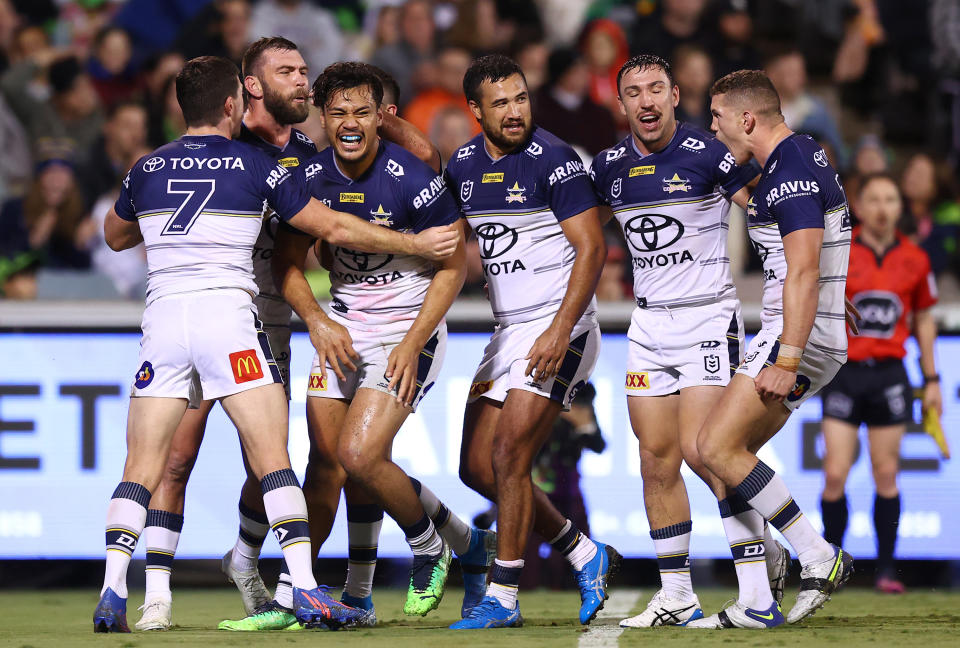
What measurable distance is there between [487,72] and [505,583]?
253cm

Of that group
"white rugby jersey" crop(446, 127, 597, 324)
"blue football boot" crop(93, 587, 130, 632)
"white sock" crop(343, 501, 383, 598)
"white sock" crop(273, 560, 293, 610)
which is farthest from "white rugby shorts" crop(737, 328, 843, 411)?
"blue football boot" crop(93, 587, 130, 632)

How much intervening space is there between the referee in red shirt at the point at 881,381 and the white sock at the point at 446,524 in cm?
288

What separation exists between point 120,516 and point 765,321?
3186 mm

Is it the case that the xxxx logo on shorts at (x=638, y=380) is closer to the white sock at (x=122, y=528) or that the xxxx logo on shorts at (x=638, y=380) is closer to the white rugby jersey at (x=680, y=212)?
the white rugby jersey at (x=680, y=212)

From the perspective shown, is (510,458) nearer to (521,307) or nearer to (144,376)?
(521,307)

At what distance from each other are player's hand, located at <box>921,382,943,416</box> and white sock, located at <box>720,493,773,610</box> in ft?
9.18

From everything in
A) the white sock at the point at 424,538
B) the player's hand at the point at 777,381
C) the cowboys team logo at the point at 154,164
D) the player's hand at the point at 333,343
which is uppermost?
the cowboys team logo at the point at 154,164

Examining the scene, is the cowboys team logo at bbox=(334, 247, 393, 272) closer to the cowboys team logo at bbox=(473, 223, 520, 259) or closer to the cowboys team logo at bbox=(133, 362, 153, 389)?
the cowboys team logo at bbox=(473, 223, 520, 259)

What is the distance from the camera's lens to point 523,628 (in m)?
6.62

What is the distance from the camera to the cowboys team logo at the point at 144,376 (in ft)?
21.0

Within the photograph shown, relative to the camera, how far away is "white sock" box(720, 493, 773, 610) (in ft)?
21.5

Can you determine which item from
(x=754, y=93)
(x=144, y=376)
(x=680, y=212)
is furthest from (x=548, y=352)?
(x=144, y=376)

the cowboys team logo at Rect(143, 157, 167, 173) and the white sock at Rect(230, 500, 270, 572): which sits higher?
the cowboys team logo at Rect(143, 157, 167, 173)

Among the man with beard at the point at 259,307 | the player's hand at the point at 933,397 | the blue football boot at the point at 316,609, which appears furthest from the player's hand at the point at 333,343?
the player's hand at the point at 933,397
